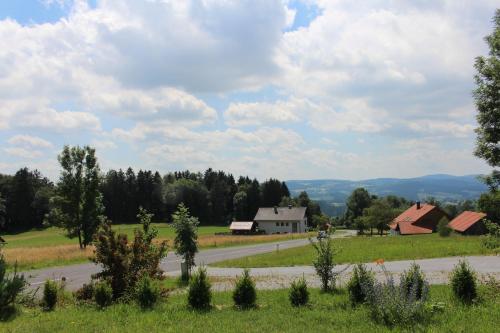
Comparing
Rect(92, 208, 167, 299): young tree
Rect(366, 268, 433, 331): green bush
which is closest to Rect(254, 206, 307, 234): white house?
Rect(92, 208, 167, 299): young tree

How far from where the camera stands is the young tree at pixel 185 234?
2256cm

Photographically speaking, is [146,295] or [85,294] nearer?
[146,295]

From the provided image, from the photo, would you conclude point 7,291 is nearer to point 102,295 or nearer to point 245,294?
point 102,295

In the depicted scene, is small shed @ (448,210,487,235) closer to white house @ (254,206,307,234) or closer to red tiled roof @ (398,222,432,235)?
red tiled roof @ (398,222,432,235)

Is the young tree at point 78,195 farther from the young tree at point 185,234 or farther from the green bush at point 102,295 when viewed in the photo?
the green bush at point 102,295

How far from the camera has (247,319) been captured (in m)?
10.5

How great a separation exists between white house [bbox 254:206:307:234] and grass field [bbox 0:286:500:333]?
93.3 meters

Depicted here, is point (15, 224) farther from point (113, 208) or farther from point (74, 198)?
point (74, 198)

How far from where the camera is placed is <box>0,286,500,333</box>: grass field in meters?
9.39

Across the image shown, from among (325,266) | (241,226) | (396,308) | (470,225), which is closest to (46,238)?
(241,226)

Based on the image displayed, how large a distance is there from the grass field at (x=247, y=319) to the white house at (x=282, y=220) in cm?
9333

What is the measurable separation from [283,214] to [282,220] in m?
1.57

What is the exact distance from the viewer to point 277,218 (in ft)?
353

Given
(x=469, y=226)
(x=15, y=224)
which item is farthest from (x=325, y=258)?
(x=15, y=224)
